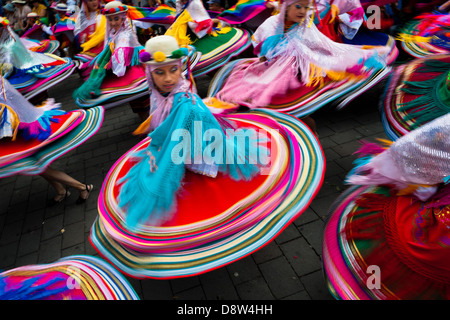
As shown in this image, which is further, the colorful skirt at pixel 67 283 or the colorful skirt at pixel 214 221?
the colorful skirt at pixel 214 221

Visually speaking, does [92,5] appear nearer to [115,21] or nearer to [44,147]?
[115,21]

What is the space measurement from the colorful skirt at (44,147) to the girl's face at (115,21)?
159 centimetres

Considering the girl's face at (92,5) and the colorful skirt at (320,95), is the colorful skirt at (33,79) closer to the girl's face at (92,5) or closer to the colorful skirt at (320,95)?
the girl's face at (92,5)

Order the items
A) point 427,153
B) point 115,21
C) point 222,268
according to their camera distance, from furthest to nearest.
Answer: point 115,21 < point 222,268 < point 427,153

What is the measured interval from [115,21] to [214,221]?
11.7 feet

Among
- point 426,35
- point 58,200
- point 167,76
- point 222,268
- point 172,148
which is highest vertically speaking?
point 426,35

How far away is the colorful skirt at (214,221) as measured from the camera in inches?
76.9

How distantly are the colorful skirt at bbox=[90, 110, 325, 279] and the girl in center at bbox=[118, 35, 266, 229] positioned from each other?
8 centimetres

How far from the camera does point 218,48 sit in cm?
476

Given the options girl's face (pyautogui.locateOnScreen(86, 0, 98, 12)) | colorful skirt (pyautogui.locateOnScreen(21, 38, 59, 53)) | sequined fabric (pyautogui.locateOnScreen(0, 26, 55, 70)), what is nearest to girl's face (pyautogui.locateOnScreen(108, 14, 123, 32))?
sequined fabric (pyautogui.locateOnScreen(0, 26, 55, 70))

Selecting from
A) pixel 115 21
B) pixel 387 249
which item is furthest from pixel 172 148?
pixel 115 21

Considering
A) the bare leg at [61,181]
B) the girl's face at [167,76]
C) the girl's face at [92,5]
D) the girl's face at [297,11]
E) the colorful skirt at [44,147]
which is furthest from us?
the girl's face at [92,5]

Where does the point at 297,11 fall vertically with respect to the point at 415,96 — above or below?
above

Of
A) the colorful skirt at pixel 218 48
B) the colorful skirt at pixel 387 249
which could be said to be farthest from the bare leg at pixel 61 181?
the colorful skirt at pixel 387 249
